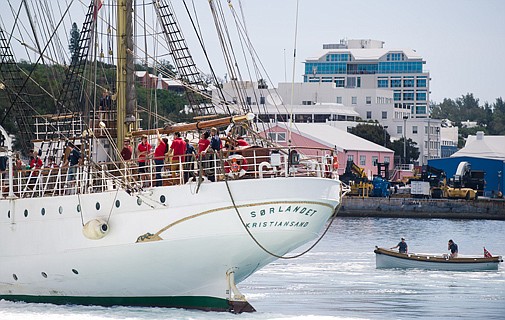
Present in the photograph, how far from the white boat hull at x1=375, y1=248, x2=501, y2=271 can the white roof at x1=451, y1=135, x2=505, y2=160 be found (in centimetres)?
7416

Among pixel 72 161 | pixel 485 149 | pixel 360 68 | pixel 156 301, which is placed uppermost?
pixel 360 68

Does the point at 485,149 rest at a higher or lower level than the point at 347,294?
higher

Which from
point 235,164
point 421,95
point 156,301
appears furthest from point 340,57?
point 235,164

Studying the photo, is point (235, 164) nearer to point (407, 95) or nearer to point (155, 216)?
point (155, 216)

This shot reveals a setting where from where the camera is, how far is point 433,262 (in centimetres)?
5094

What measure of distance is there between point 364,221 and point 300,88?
6292cm

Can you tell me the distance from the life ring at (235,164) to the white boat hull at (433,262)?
2083 centimetres

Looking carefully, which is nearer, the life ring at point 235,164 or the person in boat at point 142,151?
the life ring at point 235,164

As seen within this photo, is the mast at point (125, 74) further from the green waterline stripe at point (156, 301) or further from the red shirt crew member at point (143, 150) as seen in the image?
the green waterline stripe at point (156, 301)

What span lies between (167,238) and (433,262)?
71.4ft

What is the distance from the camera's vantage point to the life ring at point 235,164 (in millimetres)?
30812

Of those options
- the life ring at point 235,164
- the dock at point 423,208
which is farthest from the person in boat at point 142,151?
the dock at point 423,208

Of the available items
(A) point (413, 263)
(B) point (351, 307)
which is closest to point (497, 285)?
(A) point (413, 263)

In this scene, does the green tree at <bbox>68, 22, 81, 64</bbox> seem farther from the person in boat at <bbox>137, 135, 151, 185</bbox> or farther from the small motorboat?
the small motorboat
